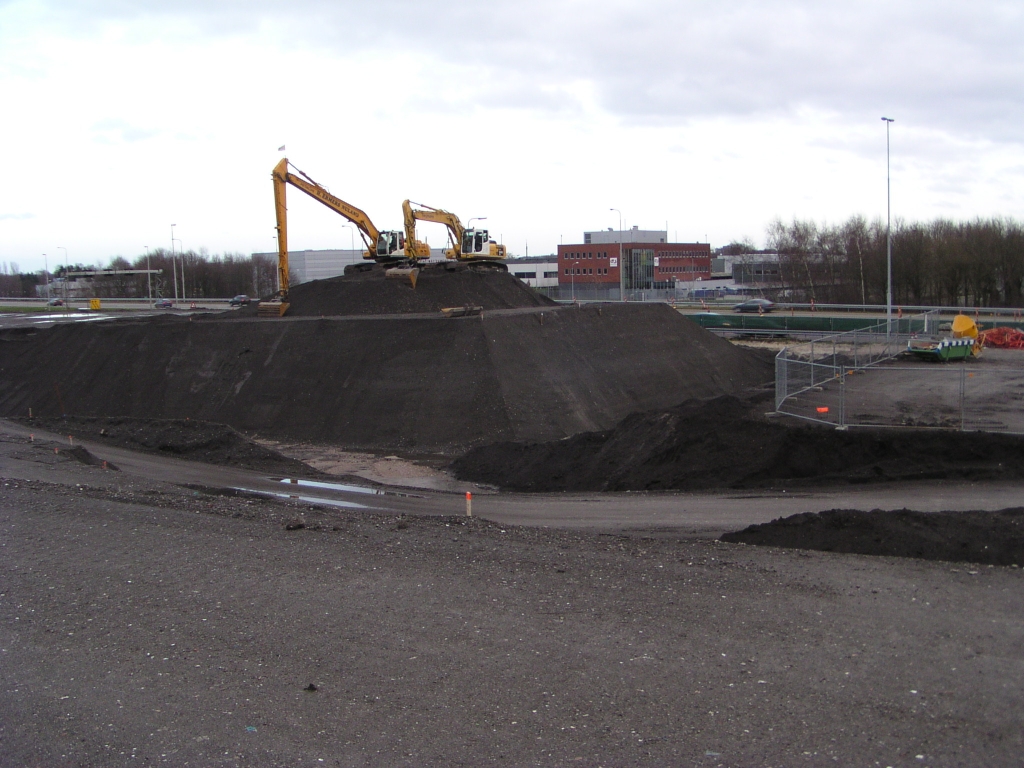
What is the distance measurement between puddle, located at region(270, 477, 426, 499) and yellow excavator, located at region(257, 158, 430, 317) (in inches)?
695

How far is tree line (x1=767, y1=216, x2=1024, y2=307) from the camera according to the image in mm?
64188

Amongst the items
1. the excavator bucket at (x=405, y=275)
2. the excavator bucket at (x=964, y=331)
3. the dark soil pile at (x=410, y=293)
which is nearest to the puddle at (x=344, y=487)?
the dark soil pile at (x=410, y=293)

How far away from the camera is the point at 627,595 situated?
9336 mm

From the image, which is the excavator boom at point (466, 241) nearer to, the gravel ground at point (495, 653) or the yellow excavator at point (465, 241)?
the yellow excavator at point (465, 241)

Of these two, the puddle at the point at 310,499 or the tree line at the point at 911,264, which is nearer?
the puddle at the point at 310,499

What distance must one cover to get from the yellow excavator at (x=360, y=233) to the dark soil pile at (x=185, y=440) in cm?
1098

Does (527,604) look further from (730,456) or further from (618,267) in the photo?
(618,267)

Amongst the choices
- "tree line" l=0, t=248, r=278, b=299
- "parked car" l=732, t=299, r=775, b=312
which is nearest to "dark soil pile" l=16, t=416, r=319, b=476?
"parked car" l=732, t=299, r=775, b=312

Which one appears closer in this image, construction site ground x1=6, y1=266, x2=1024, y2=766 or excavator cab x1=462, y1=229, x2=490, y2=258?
construction site ground x1=6, y1=266, x2=1024, y2=766

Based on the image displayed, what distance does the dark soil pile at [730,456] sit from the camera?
1633 centimetres

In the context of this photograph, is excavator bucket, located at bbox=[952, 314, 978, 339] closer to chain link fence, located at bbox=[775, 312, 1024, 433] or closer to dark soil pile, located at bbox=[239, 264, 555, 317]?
chain link fence, located at bbox=[775, 312, 1024, 433]

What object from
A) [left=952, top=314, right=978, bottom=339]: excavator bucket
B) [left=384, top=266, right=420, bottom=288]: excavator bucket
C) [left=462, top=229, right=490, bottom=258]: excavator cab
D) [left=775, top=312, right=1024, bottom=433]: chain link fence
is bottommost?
[left=775, top=312, right=1024, bottom=433]: chain link fence

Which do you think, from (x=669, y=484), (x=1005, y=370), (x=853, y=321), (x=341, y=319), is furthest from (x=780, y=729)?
(x=853, y=321)

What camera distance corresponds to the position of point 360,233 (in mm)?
42625
